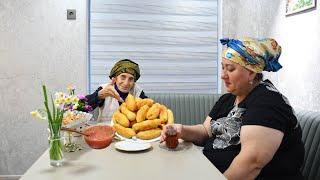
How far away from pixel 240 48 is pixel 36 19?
2331mm

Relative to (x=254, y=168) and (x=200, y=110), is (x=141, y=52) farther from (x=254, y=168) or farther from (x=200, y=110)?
(x=254, y=168)

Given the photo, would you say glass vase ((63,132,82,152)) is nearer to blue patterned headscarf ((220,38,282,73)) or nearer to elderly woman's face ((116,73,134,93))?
blue patterned headscarf ((220,38,282,73))

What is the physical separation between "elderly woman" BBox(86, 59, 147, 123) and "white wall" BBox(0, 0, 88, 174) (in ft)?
2.53

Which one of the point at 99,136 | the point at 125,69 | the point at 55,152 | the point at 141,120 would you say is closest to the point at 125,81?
the point at 125,69

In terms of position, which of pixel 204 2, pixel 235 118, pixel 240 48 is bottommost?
pixel 235 118

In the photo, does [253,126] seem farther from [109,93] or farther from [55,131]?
[109,93]

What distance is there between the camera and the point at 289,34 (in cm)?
273

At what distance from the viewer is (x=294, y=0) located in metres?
2.63

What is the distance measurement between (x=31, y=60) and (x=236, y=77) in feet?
7.65

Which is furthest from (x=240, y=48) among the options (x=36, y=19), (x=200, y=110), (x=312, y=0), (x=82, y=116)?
(x=36, y=19)

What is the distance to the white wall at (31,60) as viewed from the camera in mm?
3201

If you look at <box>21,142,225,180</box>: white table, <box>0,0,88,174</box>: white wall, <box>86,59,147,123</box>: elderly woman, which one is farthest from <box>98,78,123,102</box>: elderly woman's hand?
<box>21,142,225,180</box>: white table

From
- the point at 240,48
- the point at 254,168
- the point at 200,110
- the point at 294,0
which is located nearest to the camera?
the point at 254,168

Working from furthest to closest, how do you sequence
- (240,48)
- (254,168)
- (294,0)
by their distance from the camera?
(294,0) < (240,48) < (254,168)
